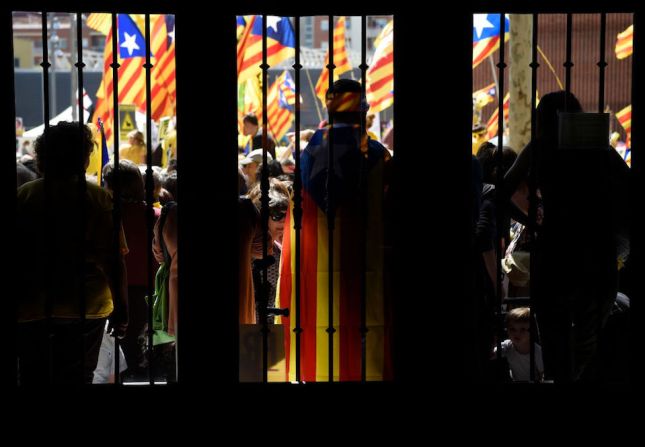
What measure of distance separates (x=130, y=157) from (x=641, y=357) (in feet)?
23.6

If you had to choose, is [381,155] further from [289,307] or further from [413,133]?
[289,307]

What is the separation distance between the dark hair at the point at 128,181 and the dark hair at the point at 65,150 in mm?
1298

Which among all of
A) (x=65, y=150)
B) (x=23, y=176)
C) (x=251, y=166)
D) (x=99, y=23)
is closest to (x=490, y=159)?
(x=65, y=150)

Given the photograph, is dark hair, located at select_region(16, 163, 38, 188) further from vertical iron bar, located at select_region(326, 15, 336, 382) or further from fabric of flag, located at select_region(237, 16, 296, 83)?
fabric of flag, located at select_region(237, 16, 296, 83)

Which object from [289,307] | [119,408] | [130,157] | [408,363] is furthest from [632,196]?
[130,157]

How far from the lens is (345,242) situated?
4.81 metres

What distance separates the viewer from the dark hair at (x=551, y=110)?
15.6 feet

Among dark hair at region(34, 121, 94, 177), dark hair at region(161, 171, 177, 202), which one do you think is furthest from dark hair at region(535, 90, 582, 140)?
dark hair at region(161, 171, 177, 202)

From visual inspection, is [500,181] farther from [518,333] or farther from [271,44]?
[271,44]

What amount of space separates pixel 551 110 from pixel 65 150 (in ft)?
7.75

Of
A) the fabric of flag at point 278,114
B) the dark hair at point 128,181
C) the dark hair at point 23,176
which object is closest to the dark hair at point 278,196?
the dark hair at point 128,181

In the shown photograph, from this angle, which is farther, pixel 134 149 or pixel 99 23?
pixel 99 23

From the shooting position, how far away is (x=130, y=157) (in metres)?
10.7

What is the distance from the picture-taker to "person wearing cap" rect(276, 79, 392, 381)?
479 centimetres
